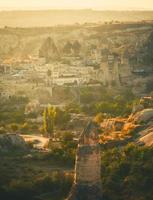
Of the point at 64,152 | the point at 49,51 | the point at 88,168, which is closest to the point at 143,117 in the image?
the point at 64,152

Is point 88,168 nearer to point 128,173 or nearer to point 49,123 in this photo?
point 128,173

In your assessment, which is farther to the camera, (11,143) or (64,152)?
(11,143)

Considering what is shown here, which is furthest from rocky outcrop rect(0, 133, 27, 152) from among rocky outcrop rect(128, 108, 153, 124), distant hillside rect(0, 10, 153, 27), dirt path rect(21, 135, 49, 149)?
distant hillside rect(0, 10, 153, 27)

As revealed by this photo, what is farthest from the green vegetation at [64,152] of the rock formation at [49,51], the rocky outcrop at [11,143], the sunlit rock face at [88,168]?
the rock formation at [49,51]

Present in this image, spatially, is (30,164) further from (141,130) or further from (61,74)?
(61,74)

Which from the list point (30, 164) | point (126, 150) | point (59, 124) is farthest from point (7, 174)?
point (59, 124)

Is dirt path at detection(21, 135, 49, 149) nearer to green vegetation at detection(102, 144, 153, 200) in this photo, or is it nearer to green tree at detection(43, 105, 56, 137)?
green tree at detection(43, 105, 56, 137)
